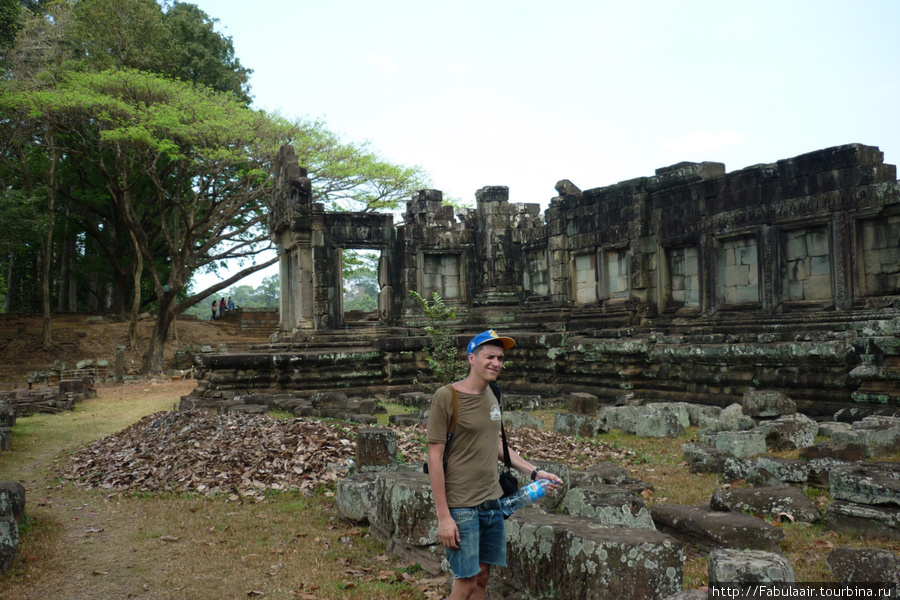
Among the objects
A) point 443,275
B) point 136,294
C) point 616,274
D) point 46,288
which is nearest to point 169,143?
point 136,294

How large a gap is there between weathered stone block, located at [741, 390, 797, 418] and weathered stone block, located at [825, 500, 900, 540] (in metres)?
4.75

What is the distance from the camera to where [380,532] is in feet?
18.6

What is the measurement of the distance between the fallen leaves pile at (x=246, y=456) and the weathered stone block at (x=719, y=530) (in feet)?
8.32

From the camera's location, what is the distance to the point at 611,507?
5020 millimetres

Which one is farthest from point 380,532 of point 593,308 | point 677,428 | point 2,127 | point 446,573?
point 2,127

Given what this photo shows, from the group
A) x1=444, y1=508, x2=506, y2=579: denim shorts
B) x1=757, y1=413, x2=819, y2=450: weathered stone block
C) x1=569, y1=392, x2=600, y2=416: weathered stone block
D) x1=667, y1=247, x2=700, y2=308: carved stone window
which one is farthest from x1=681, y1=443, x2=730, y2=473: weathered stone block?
x1=667, y1=247, x2=700, y2=308: carved stone window

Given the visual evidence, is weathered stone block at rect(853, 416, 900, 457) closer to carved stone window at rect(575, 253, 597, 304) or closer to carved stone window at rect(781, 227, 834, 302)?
carved stone window at rect(781, 227, 834, 302)

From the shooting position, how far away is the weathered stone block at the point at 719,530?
476 centimetres

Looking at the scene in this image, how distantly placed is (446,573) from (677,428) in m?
6.40

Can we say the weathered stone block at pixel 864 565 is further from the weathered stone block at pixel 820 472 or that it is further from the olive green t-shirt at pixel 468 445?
the weathered stone block at pixel 820 472

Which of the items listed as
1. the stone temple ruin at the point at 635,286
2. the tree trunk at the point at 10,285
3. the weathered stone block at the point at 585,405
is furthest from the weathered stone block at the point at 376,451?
the tree trunk at the point at 10,285

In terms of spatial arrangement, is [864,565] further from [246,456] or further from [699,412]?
[699,412]

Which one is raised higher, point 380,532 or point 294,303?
point 294,303

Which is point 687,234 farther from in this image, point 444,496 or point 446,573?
point 444,496
